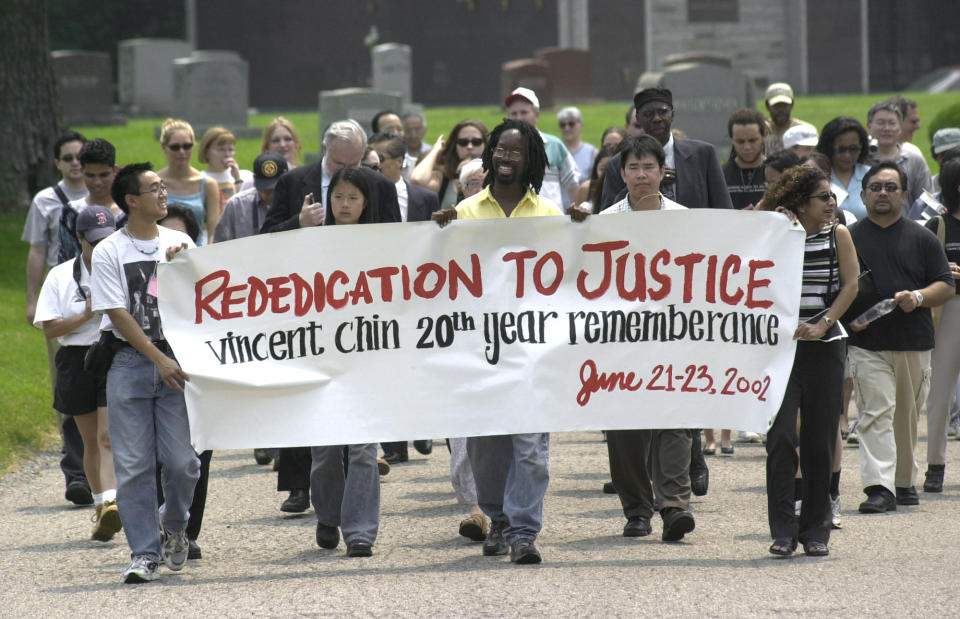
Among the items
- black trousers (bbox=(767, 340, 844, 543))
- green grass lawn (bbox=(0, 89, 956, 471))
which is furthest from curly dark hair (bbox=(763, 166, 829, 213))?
green grass lawn (bbox=(0, 89, 956, 471))

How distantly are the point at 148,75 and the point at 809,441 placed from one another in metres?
35.6

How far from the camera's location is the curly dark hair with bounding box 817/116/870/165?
10422mm

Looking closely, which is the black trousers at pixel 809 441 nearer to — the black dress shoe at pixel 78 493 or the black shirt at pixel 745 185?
the black shirt at pixel 745 185

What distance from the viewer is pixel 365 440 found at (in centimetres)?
703

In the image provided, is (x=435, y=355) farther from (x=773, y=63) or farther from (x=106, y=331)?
(x=773, y=63)

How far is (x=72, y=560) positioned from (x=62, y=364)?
1.27 m

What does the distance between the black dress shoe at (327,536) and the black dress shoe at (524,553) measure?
39.2 inches

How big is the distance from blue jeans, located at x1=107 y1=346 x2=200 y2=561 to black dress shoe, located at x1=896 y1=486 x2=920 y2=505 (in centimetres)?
398

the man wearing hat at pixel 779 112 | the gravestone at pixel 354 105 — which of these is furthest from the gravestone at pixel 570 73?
the man wearing hat at pixel 779 112

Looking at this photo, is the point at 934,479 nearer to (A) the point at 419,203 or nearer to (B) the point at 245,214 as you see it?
(A) the point at 419,203

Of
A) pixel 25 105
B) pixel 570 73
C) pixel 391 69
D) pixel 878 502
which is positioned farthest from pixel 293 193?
pixel 570 73

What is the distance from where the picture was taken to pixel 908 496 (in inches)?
330

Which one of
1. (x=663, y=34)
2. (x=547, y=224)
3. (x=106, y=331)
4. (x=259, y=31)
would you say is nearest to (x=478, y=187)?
(x=547, y=224)

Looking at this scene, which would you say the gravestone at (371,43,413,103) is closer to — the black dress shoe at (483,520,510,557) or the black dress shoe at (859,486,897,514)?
the black dress shoe at (859,486,897,514)
